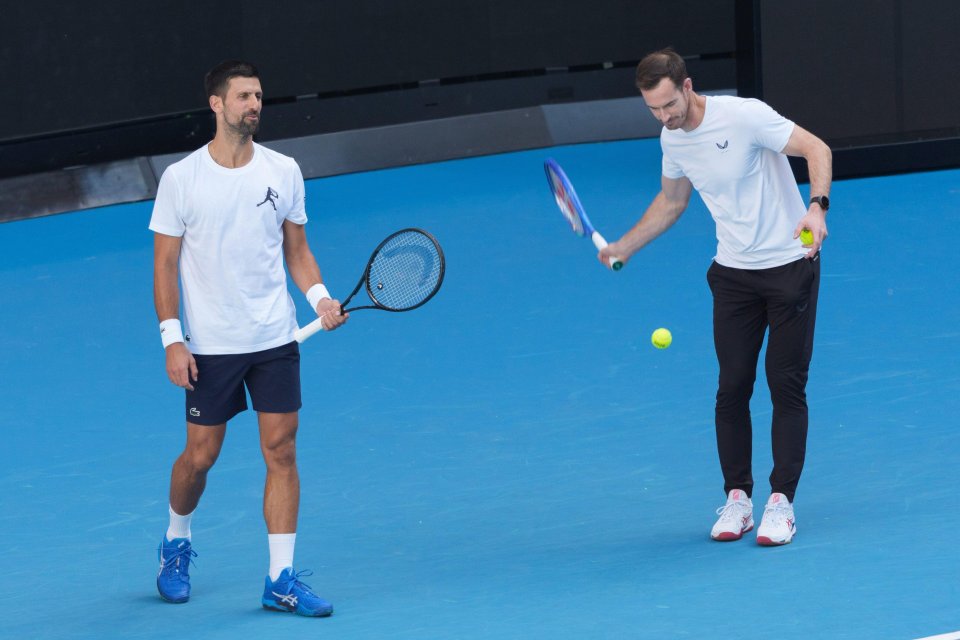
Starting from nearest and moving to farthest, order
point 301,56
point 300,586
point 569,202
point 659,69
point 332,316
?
point 332,316 < point 300,586 < point 659,69 < point 569,202 < point 301,56

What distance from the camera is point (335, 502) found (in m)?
6.76

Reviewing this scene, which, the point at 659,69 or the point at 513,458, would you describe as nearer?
the point at 659,69

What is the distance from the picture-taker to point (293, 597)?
5.44 meters

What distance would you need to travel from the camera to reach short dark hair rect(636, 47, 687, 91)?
5.69m

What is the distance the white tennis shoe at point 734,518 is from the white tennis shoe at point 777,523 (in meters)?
0.08

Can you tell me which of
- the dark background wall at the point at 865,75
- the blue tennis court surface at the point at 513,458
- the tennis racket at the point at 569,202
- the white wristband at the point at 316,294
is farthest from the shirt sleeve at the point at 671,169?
the dark background wall at the point at 865,75

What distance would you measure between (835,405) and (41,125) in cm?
843

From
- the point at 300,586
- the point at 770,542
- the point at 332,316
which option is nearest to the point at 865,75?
the point at 770,542

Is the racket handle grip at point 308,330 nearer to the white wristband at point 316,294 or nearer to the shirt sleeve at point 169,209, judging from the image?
the white wristband at point 316,294

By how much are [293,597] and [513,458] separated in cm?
195

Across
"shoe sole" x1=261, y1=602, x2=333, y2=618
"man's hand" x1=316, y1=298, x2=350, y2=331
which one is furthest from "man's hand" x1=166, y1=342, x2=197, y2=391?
"shoe sole" x1=261, y1=602, x2=333, y2=618

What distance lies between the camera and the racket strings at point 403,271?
18.9 feet

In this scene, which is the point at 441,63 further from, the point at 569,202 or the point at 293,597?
the point at 293,597

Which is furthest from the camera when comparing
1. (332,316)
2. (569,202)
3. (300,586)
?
(569,202)
